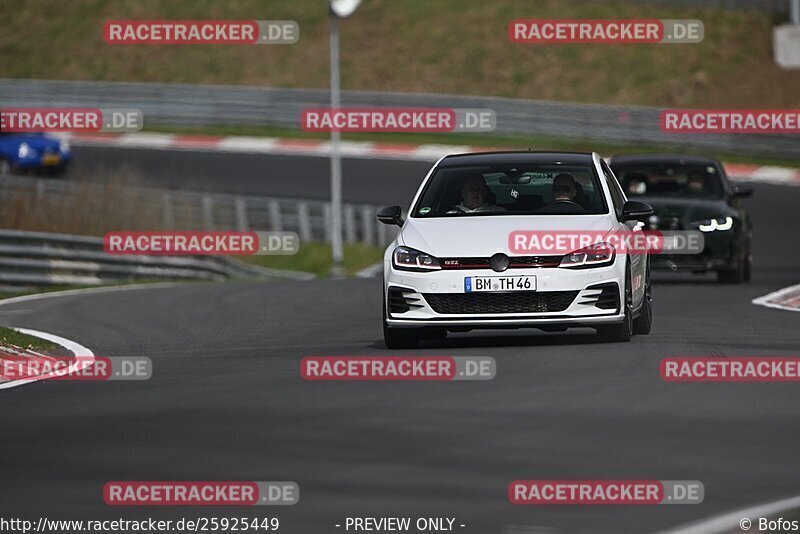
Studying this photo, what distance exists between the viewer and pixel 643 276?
577 inches

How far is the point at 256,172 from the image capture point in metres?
41.6

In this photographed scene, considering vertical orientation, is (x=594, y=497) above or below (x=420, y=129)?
below

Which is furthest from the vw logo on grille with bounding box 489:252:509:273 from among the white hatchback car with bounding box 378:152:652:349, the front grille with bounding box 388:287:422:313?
the front grille with bounding box 388:287:422:313

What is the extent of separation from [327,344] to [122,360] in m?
1.73

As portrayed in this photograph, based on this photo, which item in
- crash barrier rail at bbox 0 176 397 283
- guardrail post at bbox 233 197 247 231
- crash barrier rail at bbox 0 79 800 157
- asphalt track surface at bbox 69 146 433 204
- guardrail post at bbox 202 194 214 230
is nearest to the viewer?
crash barrier rail at bbox 0 176 397 283

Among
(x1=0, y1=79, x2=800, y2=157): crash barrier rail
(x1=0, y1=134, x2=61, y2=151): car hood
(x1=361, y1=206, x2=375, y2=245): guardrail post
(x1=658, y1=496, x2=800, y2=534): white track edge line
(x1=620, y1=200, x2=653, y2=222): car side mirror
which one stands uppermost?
(x1=0, y1=79, x2=800, y2=157): crash barrier rail

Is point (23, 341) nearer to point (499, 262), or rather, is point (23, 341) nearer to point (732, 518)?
point (499, 262)

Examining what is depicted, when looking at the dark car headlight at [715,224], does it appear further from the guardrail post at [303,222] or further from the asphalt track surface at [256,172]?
the asphalt track surface at [256,172]

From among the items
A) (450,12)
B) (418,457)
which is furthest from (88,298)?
(450,12)

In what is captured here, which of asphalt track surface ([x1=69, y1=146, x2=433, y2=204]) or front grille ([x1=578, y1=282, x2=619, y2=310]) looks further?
asphalt track surface ([x1=69, y1=146, x2=433, y2=204])

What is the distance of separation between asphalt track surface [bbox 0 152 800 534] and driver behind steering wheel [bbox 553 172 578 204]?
1057mm

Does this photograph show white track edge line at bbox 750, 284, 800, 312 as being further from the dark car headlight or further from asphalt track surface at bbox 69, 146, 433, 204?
asphalt track surface at bbox 69, 146, 433, 204

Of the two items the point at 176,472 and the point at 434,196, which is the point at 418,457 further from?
the point at 434,196

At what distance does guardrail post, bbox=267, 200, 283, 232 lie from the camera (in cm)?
3441
